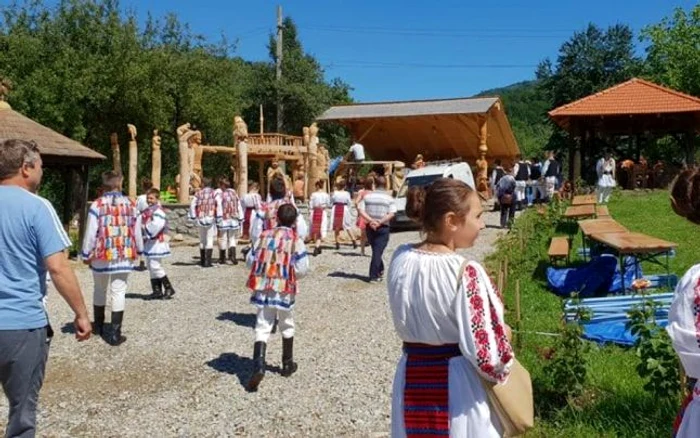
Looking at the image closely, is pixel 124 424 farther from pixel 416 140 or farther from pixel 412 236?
pixel 416 140

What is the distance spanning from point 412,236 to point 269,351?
10.3 m

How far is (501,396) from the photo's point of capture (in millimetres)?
2713

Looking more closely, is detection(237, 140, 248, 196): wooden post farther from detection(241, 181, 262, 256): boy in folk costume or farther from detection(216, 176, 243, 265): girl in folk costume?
detection(216, 176, 243, 265): girl in folk costume

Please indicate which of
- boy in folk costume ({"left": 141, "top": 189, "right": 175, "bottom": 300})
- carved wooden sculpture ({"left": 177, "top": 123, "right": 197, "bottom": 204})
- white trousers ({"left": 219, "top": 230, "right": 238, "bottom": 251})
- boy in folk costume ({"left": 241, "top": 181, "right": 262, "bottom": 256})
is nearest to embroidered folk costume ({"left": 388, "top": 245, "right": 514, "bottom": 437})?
boy in folk costume ({"left": 141, "top": 189, "right": 175, "bottom": 300})

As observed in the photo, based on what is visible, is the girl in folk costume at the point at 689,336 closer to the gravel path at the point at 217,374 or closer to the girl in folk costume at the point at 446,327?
the girl in folk costume at the point at 446,327

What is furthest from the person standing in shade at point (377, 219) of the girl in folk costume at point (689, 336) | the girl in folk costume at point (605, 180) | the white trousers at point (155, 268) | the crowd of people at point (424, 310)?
the girl in folk costume at point (605, 180)

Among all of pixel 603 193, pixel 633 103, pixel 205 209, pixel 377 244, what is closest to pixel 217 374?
pixel 377 244

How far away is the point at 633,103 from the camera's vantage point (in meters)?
24.1

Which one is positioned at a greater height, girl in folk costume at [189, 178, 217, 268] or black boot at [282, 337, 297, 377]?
girl in folk costume at [189, 178, 217, 268]

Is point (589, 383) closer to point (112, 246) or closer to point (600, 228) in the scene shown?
point (112, 246)

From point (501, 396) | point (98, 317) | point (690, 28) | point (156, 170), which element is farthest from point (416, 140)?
point (501, 396)

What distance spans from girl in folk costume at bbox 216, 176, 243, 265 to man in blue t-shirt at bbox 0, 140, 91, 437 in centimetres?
989

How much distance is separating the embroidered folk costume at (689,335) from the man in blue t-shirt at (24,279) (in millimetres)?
2995

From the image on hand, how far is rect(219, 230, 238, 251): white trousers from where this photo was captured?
1427 centimetres
